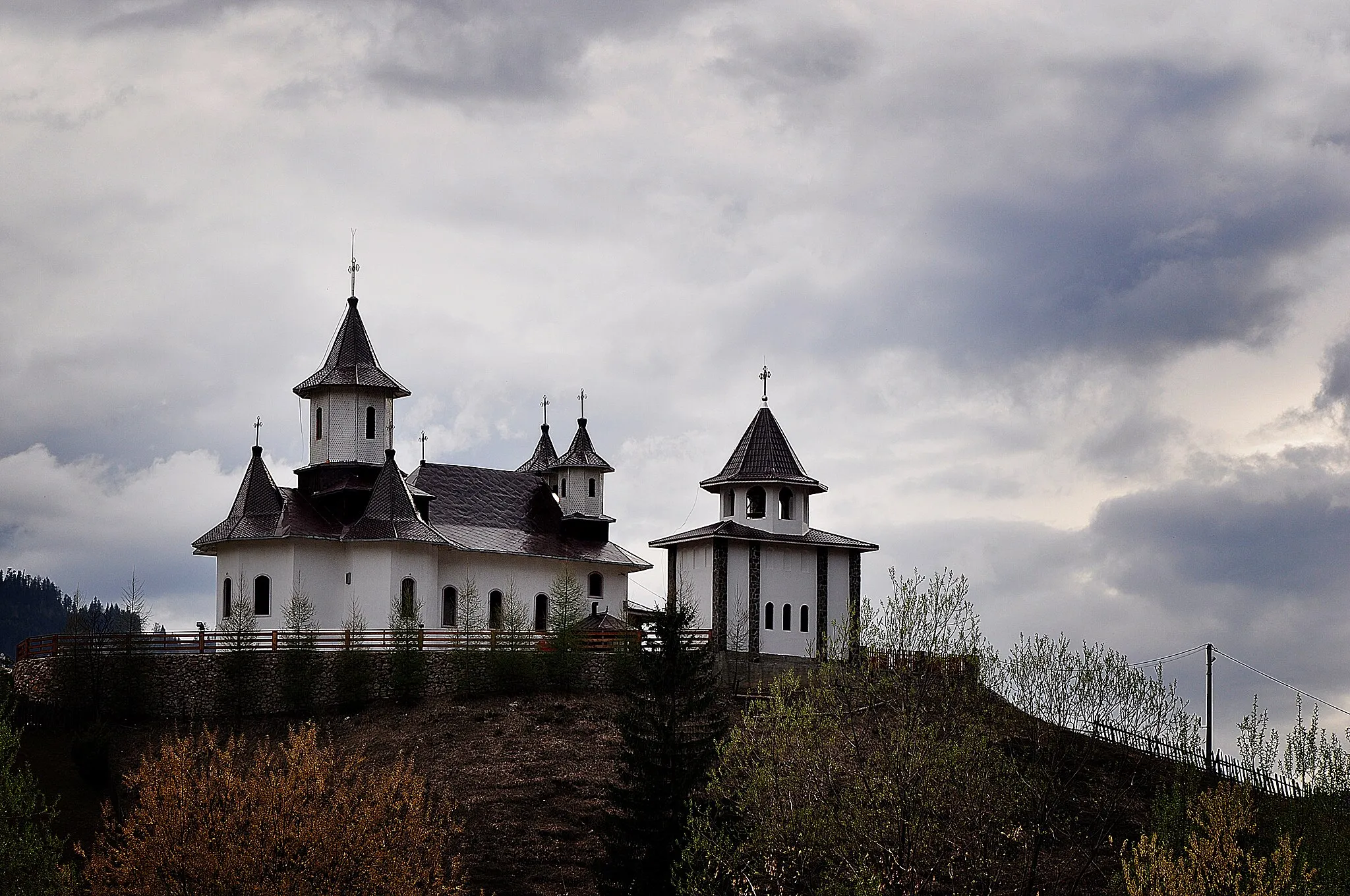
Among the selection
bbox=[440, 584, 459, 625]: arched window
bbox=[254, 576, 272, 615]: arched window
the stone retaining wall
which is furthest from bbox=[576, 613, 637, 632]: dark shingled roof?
bbox=[254, 576, 272, 615]: arched window

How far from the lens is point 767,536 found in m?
54.6

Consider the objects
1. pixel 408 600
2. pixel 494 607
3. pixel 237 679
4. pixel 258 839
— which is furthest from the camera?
pixel 494 607

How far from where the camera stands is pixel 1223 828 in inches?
1237

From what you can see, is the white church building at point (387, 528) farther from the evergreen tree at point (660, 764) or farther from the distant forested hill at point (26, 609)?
the distant forested hill at point (26, 609)

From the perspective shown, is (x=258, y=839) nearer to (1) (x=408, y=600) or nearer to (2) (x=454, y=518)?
(1) (x=408, y=600)

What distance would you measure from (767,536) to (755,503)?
1.77 m

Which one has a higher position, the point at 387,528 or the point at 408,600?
the point at 387,528

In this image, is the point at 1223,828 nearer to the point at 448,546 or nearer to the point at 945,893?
the point at 945,893

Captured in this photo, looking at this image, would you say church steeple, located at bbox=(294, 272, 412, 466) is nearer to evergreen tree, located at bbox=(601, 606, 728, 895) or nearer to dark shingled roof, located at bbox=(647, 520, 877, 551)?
dark shingled roof, located at bbox=(647, 520, 877, 551)

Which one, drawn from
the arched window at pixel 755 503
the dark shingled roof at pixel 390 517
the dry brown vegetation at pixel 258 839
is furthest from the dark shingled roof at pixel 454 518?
the dry brown vegetation at pixel 258 839

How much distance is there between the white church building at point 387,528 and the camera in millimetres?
51688

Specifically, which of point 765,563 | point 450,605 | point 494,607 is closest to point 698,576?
point 765,563

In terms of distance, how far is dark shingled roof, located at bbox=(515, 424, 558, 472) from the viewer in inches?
2495

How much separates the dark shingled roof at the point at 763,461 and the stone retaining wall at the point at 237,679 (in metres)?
9.69
